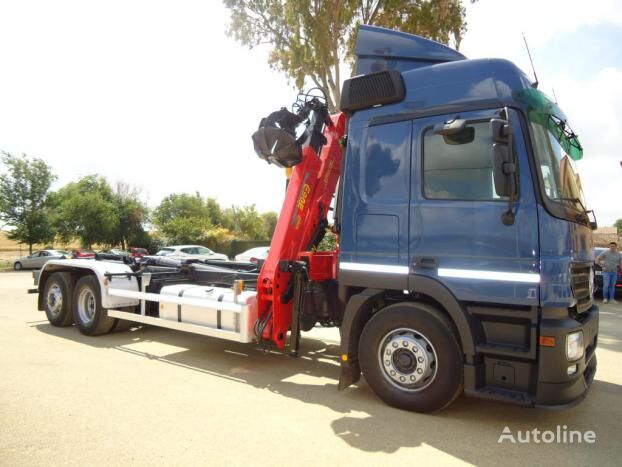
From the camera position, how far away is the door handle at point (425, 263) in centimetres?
380

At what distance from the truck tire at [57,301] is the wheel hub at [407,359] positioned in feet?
18.8

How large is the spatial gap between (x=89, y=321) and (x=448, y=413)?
559 cm

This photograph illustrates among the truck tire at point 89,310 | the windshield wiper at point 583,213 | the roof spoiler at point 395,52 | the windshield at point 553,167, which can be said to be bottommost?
the truck tire at point 89,310

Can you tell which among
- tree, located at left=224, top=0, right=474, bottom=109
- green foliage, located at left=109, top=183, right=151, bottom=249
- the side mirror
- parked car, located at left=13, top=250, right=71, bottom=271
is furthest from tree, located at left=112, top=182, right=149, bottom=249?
the side mirror

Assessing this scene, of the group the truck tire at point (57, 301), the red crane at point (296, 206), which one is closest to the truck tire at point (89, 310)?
the truck tire at point (57, 301)

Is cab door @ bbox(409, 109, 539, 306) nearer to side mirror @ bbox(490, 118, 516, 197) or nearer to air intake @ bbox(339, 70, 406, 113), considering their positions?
side mirror @ bbox(490, 118, 516, 197)

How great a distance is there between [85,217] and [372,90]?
37531 mm

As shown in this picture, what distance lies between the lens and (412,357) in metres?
3.85

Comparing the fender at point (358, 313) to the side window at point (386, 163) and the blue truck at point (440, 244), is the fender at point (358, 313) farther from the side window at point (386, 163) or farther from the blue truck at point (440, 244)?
the side window at point (386, 163)

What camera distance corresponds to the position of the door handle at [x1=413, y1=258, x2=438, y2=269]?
3.80 metres

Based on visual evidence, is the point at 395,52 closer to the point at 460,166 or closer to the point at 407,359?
the point at 460,166

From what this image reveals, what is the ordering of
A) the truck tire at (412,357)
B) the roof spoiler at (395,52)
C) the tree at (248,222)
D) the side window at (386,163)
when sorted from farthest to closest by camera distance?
the tree at (248,222)
the roof spoiler at (395,52)
the side window at (386,163)
the truck tire at (412,357)

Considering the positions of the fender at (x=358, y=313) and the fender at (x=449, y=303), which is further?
the fender at (x=358, y=313)

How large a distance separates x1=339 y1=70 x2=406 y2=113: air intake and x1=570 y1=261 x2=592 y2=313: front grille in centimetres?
210
